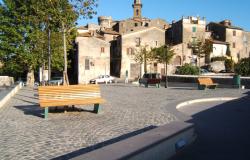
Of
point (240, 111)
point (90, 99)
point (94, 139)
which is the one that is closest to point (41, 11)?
point (90, 99)

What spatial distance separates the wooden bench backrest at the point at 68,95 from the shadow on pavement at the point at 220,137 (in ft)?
10.8

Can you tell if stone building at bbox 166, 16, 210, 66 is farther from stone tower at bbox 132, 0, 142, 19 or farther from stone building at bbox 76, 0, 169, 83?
stone tower at bbox 132, 0, 142, 19

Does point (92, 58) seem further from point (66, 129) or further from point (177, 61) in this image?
point (66, 129)

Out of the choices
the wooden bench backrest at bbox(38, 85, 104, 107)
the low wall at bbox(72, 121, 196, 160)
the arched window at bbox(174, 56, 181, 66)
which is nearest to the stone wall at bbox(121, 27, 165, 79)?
the arched window at bbox(174, 56, 181, 66)

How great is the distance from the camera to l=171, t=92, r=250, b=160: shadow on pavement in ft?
24.1

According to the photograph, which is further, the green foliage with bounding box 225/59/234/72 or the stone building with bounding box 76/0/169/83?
the green foliage with bounding box 225/59/234/72

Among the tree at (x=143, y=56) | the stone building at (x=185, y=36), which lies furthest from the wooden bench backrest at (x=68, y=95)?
the stone building at (x=185, y=36)

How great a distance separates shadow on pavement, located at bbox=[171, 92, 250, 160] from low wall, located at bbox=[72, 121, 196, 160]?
203mm

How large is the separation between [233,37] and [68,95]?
72.9 metres

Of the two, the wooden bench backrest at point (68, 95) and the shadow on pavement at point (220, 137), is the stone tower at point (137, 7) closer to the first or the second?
the shadow on pavement at point (220, 137)

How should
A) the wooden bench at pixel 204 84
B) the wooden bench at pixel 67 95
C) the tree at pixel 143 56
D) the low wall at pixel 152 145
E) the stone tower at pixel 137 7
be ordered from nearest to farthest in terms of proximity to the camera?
the low wall at pixel 152 145 → the wooden bench at pixel 67 95 → the wooden bench at pixel 204 84 → the tree at pixel 143 56 → the stone tower at pixel 137 7

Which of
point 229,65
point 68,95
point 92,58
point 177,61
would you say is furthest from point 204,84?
point 177,61

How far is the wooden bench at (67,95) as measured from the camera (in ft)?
38.8

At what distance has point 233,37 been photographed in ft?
264
